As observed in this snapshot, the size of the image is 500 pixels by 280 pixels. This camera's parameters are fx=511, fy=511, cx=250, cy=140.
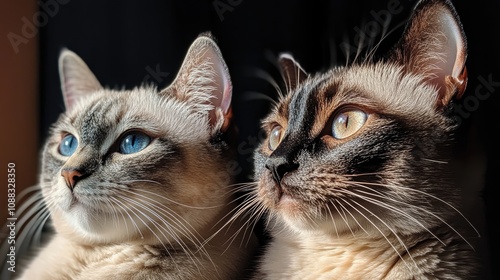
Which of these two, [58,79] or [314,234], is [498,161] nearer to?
[314,234]

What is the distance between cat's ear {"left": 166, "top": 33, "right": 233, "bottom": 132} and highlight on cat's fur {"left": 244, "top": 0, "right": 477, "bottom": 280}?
0.50 feet

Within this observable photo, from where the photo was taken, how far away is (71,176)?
77 centimetres

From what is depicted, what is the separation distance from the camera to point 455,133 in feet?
2.14

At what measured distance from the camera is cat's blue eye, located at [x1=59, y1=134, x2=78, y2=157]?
0.87m

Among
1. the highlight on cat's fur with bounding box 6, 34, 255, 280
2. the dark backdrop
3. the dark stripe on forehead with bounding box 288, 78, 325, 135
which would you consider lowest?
the highlight on cat's fur with bounding box 6, 34, 255, 280

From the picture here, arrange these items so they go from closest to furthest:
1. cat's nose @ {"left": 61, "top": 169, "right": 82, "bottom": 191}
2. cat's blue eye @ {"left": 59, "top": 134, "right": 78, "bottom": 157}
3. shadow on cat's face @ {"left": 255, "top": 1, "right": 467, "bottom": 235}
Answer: shadow on cat's face @ {"left": 255, "top": 1, "right": 467, "bottom": 235} < cat's nose @ {"left": 61, "top": 169, "right": 82, "bottom": 191} < cat's blue eye @ {"left": 59, "top": 134, "right": 78, "bottom": 157}

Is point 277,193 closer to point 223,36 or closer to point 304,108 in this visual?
point 304,108

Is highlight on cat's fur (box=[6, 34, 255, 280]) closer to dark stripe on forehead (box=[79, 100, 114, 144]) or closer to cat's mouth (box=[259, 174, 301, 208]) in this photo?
dark stripe on forehead (box=[79, 100, 114, 144])

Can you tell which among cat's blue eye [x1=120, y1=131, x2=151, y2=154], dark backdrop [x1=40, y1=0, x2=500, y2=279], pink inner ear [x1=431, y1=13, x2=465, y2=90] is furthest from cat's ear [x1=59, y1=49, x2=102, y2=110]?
pink inner ear [x1=431, y1=13, x2=465, y2=90]

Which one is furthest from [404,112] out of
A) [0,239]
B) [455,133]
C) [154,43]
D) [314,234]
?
[0,239]

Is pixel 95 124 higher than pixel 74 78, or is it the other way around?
pixel 74 78

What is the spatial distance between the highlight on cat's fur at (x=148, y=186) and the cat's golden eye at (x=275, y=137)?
0.08m

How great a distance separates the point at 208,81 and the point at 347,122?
271mm

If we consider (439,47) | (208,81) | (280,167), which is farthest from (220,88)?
(439,47)
